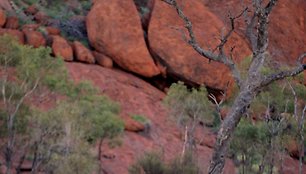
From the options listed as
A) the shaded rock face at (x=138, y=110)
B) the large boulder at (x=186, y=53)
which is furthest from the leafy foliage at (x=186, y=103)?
the large boulder at (x=186, y=53)

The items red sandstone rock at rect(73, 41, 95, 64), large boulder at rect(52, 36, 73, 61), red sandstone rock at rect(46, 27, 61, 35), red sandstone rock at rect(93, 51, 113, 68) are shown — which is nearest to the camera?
large boulder at rect(52, 36, 73, 61)

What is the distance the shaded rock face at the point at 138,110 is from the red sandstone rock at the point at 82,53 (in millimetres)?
409

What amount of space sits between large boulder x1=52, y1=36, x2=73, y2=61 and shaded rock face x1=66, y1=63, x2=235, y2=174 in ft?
1.47

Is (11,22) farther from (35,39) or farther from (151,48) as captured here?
(151,48)

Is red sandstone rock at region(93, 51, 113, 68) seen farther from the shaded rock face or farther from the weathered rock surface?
the weathered rock surface

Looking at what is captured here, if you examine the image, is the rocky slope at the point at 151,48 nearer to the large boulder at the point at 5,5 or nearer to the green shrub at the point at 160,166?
the large boulder at the point at 5,5

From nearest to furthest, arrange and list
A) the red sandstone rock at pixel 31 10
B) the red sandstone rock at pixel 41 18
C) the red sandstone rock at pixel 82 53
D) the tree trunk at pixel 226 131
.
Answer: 1. the tree trunk at pixel 226 131
2. the red sandstone rock at pixel 82 53
3. the red sandstone rock at pixel 41 18
4. the red sandstone rock at pixel 31 10

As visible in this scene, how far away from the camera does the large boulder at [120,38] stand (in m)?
23.8

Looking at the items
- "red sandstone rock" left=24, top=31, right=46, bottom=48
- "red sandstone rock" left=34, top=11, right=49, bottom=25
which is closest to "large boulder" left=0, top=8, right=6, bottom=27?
"red sandstone rock" left=24, top=31, right=46, bottom=48

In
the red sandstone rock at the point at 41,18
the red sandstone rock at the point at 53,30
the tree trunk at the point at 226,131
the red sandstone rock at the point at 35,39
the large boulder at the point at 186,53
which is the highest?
the tree trunk at the point at 226,131

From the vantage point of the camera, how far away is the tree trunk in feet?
14.9

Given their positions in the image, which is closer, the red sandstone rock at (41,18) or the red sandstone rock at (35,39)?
the red sandstone rock at (35,39)

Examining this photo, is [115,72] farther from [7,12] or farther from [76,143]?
[76,143]

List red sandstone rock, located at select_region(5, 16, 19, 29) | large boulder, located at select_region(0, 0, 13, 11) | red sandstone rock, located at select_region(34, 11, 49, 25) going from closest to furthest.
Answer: red sandstone rock, located at select_region(5, 16, 19, 29), large boulder, located at select_region(0, 0, 13, 11), red sandstone rock, located at select_region(34, 11, 49, 25)
